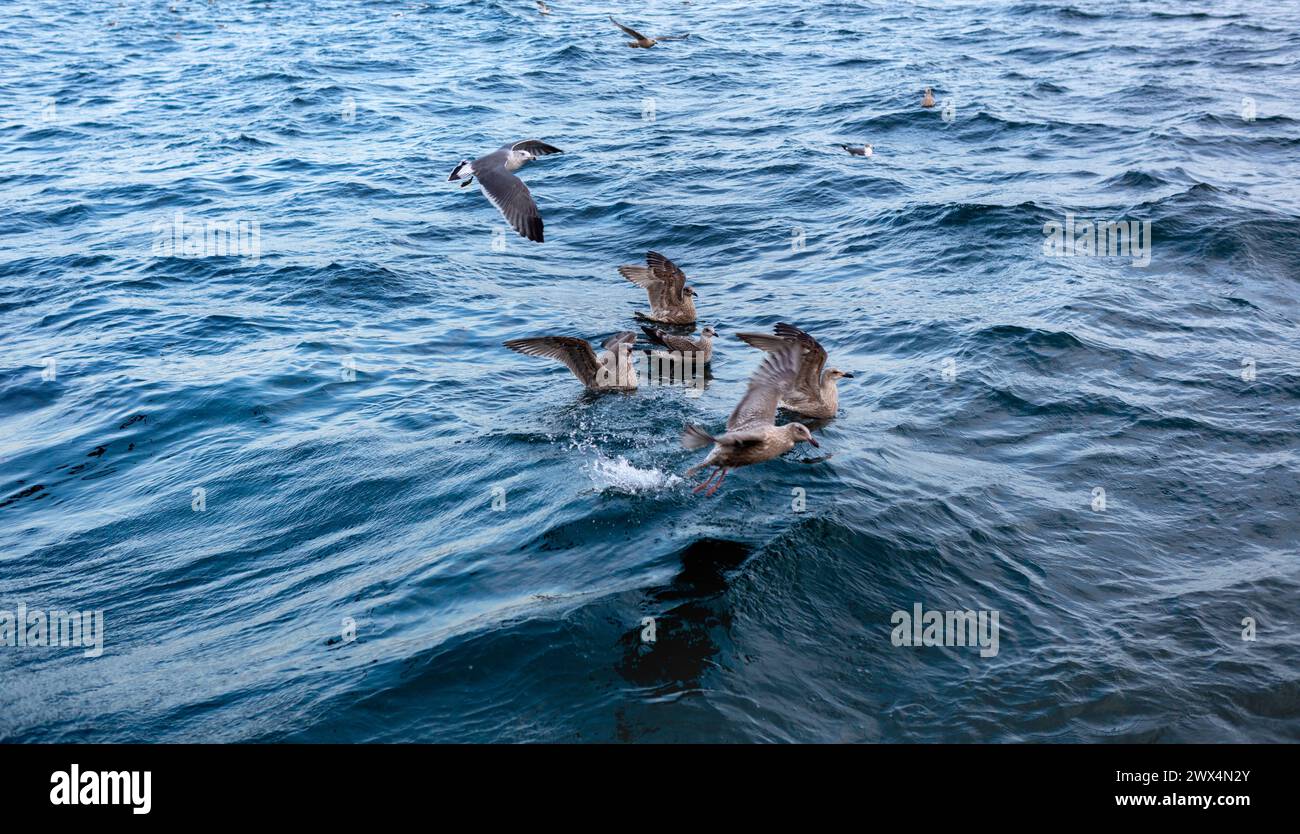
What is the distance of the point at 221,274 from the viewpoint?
15289 millimetres

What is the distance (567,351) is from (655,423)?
4.40 feet

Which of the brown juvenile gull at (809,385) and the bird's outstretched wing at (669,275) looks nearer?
the brown juvenile gull at (809,385)

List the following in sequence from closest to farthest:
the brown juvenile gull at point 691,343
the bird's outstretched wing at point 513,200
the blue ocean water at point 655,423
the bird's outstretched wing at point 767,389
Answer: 1. the blue ocean water at point 655,423
2. the bird's outstretched wing at point 767,389
3. the bird's outstretched wing at point 513,200
4. the brown juvenile gull at point 691,343

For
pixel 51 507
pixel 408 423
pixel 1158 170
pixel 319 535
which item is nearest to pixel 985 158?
pixel 1158 170

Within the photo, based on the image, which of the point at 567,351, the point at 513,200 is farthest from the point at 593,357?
the point at 513,200

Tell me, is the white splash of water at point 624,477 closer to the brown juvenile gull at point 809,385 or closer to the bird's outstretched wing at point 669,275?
the brown juvenile gull at point 809,385

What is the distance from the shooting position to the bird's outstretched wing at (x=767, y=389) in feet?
28.1

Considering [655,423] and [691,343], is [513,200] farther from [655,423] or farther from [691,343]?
[691,343]

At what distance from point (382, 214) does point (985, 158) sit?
9949mm

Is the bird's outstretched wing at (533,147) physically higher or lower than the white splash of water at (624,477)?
higher

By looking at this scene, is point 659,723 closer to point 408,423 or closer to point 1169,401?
point 408,423

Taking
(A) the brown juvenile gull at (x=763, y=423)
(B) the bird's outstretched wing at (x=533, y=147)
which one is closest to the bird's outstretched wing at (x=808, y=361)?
(A) the brown juvenile gull at (x=763, y=423)

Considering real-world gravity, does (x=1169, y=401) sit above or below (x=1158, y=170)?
below

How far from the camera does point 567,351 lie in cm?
1144
